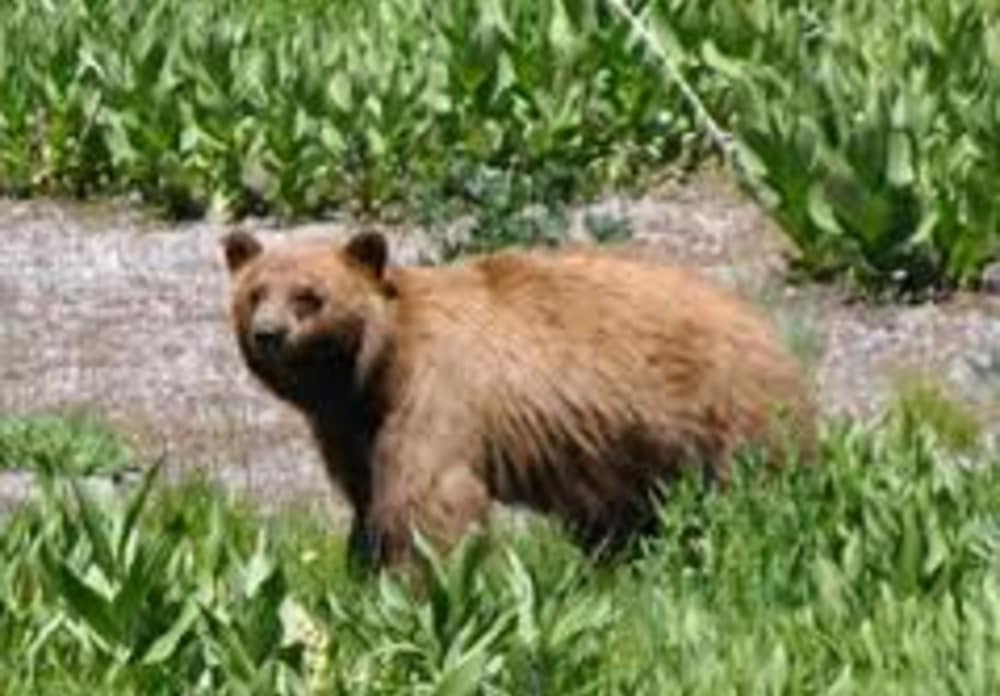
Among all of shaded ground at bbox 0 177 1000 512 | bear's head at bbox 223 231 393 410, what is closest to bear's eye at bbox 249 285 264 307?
bear's head at bbox 223 231 393 410

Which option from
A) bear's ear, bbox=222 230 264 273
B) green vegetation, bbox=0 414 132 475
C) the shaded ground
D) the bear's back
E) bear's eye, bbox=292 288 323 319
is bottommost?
the shaded ground

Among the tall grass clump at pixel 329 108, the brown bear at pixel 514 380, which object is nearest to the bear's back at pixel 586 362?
the brown bear at pixel 514 380

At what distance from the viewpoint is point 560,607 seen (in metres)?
6.82

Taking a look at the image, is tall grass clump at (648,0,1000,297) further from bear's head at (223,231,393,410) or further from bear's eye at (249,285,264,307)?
bear's eye at (249,285,264,307)

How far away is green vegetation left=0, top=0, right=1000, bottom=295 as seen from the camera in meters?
12.0

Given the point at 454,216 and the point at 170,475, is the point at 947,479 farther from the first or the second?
the point at 454,216

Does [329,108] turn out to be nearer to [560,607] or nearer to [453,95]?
[453,95]

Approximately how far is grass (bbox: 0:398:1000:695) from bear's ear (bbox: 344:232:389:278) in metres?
0.91

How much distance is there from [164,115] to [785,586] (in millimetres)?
5911

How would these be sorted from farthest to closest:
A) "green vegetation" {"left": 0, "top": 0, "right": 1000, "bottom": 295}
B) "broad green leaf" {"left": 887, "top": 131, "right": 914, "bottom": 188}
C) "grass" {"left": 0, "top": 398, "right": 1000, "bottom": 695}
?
"green vegetation" {"left": 0, "top": 0, "right": 1000, "bottom": 295} → "broad green leaf" {"left": 887, "top": 131, "right": 914, "bottom": 188} → "grass" {"left": 0, "top": 398, "right": 1000, "bottom": 695}

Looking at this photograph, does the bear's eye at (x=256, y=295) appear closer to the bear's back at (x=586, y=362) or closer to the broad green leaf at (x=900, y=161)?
the bear's back at (x=586, y=362)

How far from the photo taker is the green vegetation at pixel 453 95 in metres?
12.0

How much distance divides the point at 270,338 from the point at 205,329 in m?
3.07

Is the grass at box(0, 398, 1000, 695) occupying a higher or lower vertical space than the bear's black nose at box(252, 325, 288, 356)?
higher
